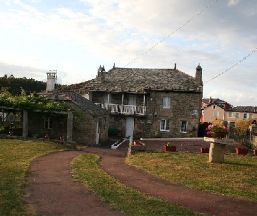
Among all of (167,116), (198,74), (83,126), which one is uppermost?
(198,74)

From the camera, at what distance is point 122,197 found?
13.7m

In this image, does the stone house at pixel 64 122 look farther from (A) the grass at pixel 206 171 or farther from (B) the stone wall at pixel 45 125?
(A) the grass at pixel 206 171

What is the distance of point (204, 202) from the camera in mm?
13859

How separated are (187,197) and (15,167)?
826 centimetres

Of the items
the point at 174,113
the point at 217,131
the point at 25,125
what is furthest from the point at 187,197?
the point at 174,113

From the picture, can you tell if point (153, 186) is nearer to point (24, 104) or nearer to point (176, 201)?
point (176, 201)

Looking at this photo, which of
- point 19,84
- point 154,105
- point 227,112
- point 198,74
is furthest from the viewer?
point 227,112

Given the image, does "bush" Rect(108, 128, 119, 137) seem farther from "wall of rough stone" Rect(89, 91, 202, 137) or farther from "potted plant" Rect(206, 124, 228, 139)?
"potted plant" Rect(206, 124, 228, 139)

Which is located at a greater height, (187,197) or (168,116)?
(168,116)

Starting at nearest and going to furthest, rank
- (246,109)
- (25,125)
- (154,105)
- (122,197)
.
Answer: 1. (122,197)
2. (25,125)
3. (154,105)
4. (246,109)

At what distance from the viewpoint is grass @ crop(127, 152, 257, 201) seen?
16469 mm

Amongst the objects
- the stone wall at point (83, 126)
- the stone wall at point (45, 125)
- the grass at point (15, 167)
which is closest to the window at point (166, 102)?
the stone wall at point (83, 126)

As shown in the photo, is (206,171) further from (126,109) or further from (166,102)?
(126,109)

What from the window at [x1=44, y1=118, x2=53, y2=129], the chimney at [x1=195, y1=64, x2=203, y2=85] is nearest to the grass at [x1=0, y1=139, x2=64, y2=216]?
Result: the window at [x1=44, y1=118, x2=53, y2=129]
